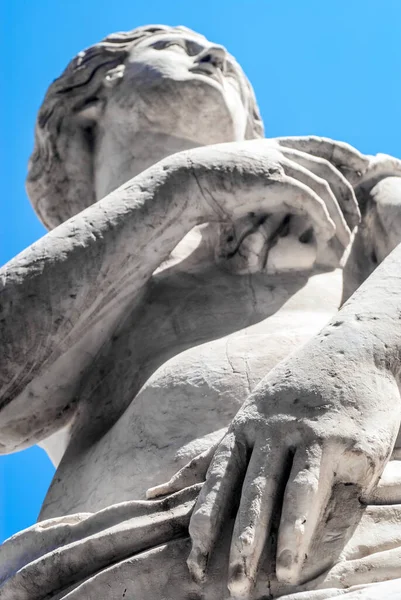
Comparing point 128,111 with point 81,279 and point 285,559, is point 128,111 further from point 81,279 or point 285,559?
point 285,559

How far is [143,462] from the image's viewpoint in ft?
11.5

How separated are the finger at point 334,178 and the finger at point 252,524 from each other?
65.1 inches

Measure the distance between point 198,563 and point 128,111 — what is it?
2786 mm

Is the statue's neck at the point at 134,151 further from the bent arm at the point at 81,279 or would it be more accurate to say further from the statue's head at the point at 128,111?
the bent arm at the point at 81,279

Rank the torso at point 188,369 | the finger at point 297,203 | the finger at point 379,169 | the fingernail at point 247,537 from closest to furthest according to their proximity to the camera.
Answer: the fingernail at point 247,537, the torso at point 188,369, the finger at point 297,203, the finger at point 379,169

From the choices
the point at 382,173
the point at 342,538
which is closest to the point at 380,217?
the point at 382,173

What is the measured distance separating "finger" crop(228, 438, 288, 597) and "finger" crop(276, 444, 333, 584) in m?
0.04

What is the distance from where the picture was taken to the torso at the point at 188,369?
3500 millimetres

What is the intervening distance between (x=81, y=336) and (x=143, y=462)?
0.63 m

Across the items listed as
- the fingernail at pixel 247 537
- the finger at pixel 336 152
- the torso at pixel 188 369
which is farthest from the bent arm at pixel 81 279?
the fingernail at pixel 247 537

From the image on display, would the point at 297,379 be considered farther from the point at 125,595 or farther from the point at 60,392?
the point at 60,392

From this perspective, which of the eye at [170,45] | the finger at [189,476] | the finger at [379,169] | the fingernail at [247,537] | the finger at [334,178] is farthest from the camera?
the eye at [170,45]

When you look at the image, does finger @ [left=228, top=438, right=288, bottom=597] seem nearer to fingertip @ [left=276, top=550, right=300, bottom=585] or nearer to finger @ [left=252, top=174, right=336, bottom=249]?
fingertip @ [left=276, top=550, right=300, bottom=585]

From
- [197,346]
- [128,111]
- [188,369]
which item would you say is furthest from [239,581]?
[128,111]
